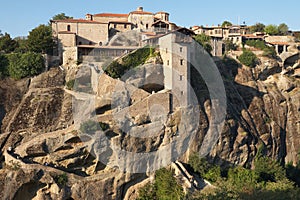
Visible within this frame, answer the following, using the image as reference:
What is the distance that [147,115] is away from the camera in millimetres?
32031

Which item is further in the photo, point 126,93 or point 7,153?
point 126,93

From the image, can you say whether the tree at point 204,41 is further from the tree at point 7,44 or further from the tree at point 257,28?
the tree at point 257,28

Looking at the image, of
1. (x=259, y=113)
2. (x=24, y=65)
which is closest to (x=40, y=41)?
(x=24, y=65)

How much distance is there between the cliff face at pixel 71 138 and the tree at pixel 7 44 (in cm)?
681

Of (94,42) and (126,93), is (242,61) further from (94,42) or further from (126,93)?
(126,93)

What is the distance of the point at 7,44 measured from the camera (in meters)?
40.4

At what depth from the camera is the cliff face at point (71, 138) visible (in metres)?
27.9

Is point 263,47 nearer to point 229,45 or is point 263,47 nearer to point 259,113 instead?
point 229,45

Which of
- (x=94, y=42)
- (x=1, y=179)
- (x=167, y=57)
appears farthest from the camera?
(x=94, y=42)

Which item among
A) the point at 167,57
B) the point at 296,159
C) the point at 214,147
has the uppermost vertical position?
the point at 167,57

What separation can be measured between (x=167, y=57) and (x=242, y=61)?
18.9 metres

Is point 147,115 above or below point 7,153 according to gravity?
above

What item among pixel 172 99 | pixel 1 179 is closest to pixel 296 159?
pixel 172 99

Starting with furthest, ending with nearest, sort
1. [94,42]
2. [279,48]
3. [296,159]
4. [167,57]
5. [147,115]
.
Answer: [279,48], [296,159], [94,42], [167,57], [147,115]
